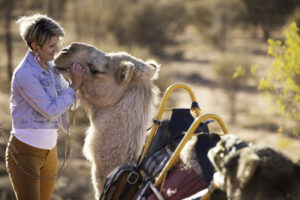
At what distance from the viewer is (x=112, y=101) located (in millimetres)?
3330

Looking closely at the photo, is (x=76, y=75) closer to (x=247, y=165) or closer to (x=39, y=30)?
(x=39, y=30)

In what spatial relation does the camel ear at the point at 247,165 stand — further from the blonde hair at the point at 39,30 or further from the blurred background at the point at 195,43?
the blurred background at the point at 195,43

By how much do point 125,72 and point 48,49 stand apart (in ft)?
2.01

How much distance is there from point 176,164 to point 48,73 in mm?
1163

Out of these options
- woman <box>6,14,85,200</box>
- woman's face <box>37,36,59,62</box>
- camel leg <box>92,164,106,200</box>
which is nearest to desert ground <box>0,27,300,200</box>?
camel leg <box>92,164,106,200</box>

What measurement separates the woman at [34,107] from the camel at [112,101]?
0.35 meters

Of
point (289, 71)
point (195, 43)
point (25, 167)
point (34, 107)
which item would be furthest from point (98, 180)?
point (195, 43)

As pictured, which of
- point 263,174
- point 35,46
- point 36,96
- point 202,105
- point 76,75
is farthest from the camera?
point 202,105

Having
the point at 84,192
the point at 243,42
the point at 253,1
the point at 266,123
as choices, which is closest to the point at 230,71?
the point at 266,123

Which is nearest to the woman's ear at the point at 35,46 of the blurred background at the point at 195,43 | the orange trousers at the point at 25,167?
the orange trousers at the point at 25,167

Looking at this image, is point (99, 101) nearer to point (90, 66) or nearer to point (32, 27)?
point (90, 66)

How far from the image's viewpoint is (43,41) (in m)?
2.89

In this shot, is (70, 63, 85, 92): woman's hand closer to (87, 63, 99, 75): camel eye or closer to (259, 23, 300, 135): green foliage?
(87, 63, 99, 75): camel eye

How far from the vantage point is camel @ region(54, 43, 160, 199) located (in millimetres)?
3250
